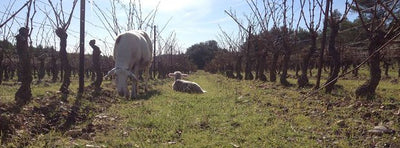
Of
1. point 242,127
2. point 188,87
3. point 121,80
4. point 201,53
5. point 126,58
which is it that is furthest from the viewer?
point 201,53

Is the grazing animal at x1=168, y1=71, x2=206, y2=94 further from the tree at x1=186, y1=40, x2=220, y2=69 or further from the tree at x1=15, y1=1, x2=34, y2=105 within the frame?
the tree at x1=186, y1=40, x2=220, y2=69

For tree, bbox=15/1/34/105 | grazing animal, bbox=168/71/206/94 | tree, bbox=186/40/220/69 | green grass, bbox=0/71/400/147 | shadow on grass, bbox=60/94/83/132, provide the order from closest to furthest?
1. green grass, bbox=0/71/400/147
2. shadow on grass, bbox=60/94/83/132
3. tree, bbox=15/1/34/105
4. grazing animal, bbox=168/71/206/94
5. tree, bbox=186/40/220/69

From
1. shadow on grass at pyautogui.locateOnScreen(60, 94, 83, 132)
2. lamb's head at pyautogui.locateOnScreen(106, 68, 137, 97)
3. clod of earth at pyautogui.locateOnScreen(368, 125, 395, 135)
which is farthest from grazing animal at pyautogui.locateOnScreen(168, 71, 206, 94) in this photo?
clod of earth at pyautogui.locateOnScreen(368, 125, 395, 135)

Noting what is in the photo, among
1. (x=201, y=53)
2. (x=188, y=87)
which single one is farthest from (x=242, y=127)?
(x=201, y=53)

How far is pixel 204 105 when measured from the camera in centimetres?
681

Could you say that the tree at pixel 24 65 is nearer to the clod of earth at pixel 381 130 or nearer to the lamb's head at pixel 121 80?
the lamb's head at pixel 121 80

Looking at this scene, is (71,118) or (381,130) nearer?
(381,130)

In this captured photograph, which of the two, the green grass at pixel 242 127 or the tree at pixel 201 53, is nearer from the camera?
the green grass at pixel 242 127

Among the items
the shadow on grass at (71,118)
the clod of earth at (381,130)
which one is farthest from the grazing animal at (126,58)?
the clod of earth at (381,130)

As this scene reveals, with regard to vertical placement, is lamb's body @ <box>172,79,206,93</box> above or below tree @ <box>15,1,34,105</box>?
below

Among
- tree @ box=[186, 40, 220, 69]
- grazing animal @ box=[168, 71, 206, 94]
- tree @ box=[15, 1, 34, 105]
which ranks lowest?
grazing animal @ box=[168, 71, 206, 94]

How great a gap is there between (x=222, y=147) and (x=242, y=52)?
2032 cm

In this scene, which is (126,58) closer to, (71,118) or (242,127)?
(71,118)

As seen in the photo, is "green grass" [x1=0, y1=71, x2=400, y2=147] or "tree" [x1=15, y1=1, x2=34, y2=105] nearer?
"green grass" [x1=0, y1=71, x2=400, y2=147]
